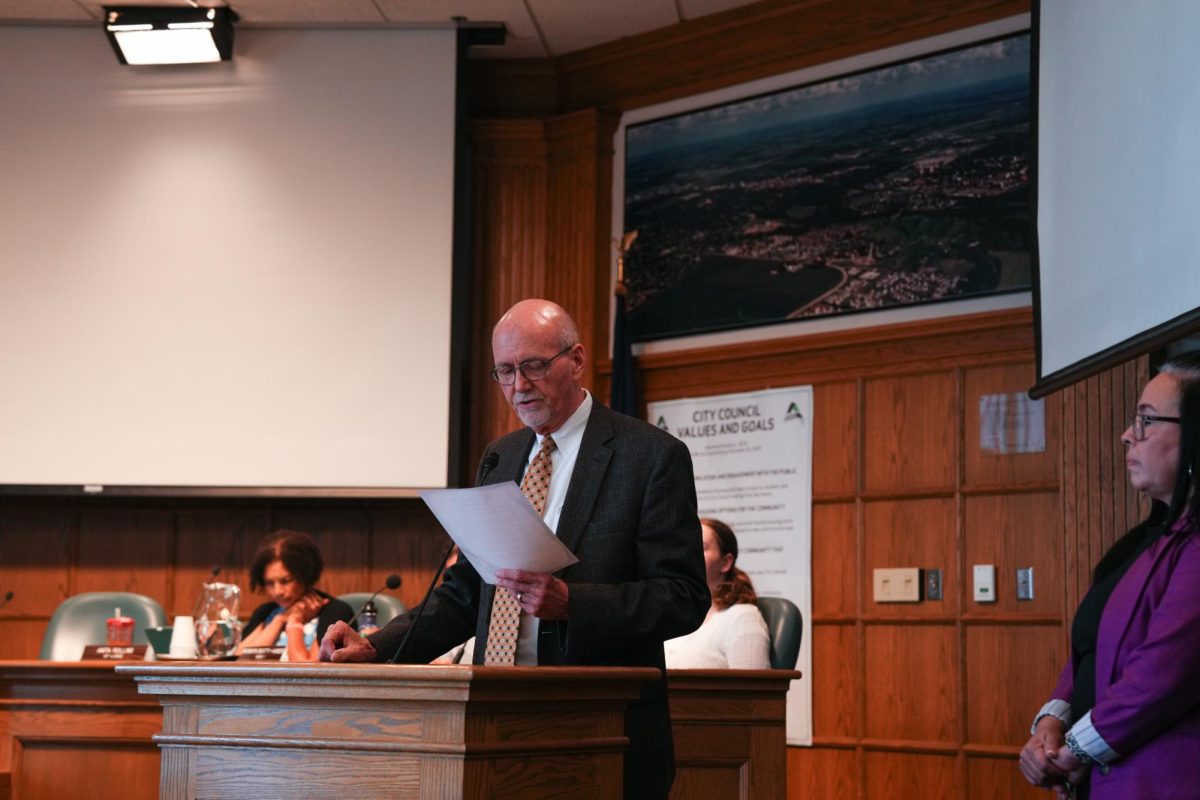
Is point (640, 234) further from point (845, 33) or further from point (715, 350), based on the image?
point (845, 33)

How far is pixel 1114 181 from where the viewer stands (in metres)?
3.92

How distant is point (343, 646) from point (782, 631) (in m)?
2.28

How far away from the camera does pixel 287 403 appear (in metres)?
7.23

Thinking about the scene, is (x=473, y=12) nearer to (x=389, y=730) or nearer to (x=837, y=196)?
(x=837, y=196)

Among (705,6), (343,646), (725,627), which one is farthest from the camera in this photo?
(705,6)

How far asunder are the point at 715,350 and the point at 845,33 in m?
1.62

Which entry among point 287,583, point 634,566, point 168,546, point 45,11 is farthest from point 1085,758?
point 45,11

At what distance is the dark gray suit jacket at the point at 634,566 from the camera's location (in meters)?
2.51

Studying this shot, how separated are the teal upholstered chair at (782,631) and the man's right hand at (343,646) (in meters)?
2.20

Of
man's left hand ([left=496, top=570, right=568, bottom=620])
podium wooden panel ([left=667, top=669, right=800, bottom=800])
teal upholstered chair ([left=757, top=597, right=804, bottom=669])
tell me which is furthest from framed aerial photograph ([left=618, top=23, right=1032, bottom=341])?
man's left hand ([left=496, top=570, right=568, bottom=620])

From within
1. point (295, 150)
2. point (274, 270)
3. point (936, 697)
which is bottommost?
point (936, 697)

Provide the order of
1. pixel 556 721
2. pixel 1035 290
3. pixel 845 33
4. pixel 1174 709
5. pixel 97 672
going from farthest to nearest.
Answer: pixel 845 33, pixel 1035 290, pixel 97 672, pixel 1174 709, pixel 556 721

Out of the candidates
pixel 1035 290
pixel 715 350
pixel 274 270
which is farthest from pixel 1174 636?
pixel 274 270

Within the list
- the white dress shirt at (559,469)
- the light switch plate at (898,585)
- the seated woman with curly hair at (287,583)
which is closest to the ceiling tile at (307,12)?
the seated woman with curly hair at (287,583)
